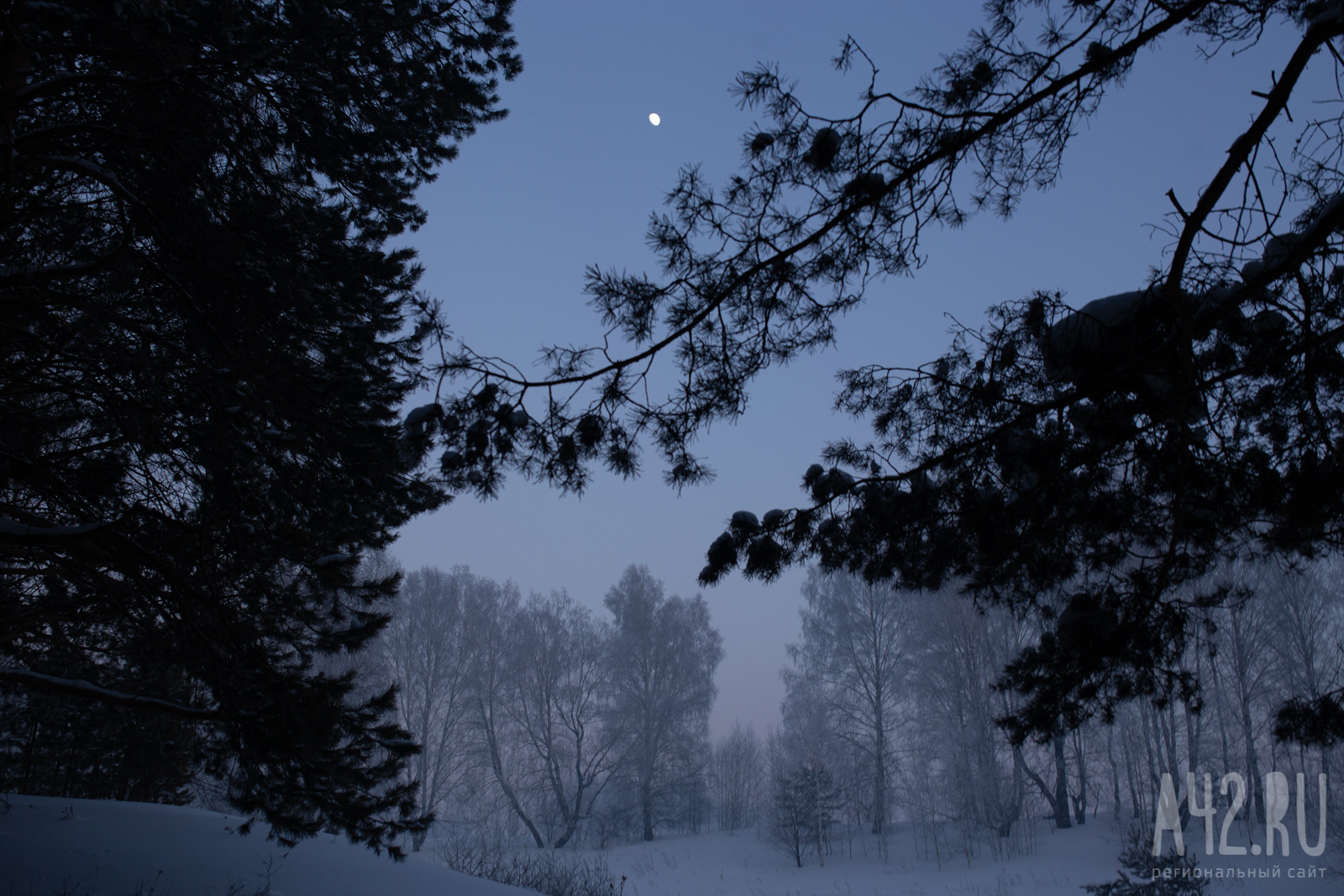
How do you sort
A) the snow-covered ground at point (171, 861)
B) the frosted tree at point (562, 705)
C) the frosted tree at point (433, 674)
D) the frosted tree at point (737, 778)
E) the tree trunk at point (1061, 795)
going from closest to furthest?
the snow-covered ground at point (171, 861) → the tree trunk at point (1061, 795) → the frosted tree at point (433, 674) → the frosted tree at point (562, 705) → the frosted tree at point (737, 778)

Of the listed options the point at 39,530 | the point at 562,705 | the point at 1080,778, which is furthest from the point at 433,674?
the point at 39,530

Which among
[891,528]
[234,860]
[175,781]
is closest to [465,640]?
[175,781]

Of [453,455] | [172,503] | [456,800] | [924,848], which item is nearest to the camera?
[453,455]

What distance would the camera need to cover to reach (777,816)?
1720cm

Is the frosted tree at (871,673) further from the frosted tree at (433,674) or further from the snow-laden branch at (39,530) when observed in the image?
the snow-laden branch at (39,530)

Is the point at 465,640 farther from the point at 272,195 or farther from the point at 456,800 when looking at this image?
the point at 272,195

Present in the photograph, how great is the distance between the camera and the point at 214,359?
395 cm

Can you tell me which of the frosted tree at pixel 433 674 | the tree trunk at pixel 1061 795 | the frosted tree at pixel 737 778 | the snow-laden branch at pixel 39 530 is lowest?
the frosted tree at pixel 737 778

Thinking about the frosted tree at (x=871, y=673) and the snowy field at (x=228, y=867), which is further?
the frosted tree at (x=871, y=673)

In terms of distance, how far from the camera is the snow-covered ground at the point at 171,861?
4492 mm

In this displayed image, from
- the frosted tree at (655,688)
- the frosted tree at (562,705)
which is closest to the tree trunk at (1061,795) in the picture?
the frosted tree at (655,688)

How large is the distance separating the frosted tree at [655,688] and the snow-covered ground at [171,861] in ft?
49.0

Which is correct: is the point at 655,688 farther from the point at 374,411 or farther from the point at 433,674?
the point at 374,411

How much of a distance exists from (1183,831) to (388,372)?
701 inches
